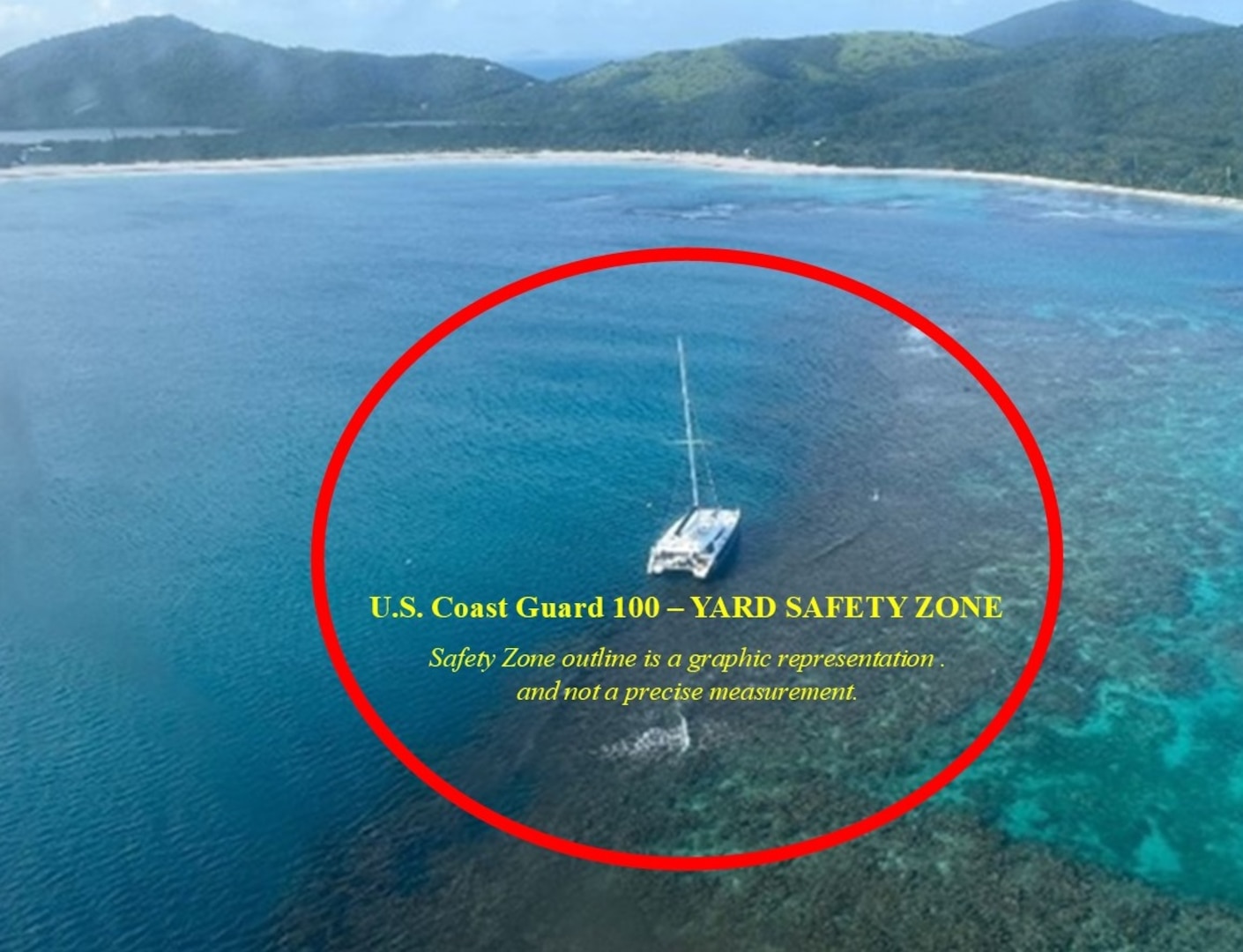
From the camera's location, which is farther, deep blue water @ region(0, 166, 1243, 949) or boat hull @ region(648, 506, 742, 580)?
boat hull @ region(648, 506, 742, 580)

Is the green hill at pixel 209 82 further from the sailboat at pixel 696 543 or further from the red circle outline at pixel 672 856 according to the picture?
the red circle outline at pixel 672 856

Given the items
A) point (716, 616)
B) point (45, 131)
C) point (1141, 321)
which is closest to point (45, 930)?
point (716, 616)

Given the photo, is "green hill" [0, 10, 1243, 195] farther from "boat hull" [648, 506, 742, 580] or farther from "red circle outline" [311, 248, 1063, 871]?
"red circle outline" [311, 248, 1063, 871]

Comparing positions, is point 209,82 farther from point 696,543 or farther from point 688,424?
point 696,543

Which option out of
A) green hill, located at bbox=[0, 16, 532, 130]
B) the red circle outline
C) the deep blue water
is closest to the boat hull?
the deep blue water

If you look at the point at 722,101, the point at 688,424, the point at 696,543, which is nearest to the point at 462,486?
the point at 688,424
